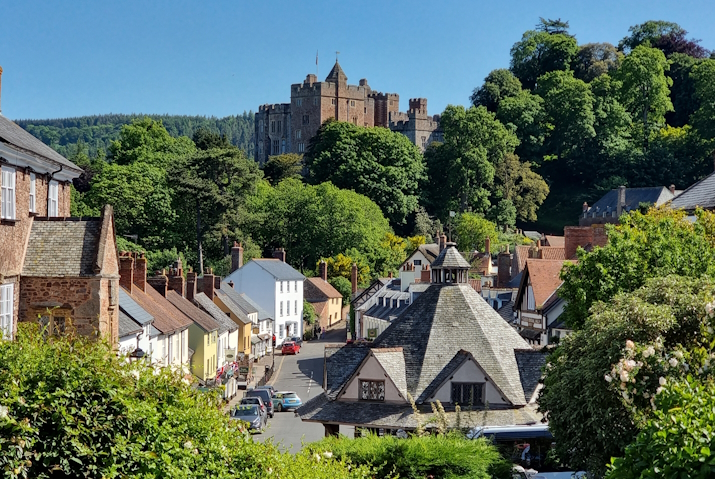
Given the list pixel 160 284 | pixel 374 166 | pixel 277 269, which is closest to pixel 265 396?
pixel 160 284

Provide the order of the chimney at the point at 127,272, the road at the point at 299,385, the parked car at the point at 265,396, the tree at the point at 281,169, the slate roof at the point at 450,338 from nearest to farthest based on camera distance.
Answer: the slate roof at the point at 450,338 < the road at the point at 299,385 < the chimney at the point at 127,272 < the parked car at the point at 265,396 < the tree at the point at 281,169

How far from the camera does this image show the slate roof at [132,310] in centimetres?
3669

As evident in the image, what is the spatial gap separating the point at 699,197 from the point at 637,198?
62.1m

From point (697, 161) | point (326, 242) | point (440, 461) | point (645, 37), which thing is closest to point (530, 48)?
point (645, 37)

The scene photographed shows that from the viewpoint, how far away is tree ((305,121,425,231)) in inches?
4771

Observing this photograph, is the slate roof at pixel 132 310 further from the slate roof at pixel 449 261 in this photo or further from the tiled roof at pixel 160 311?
the slate roof at pixel 449 261

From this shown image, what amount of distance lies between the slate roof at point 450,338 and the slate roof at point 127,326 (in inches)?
348

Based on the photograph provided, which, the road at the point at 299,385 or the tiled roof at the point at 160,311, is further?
the tiled roof at the point at 160,311

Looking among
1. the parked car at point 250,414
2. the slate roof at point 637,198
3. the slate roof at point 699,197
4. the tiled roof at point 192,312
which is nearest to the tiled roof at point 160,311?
the tiled roof at point 192,312

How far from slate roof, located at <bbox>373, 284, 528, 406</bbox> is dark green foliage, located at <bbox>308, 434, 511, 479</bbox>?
38.4ft

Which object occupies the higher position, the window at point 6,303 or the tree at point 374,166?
the tree at point 374,166

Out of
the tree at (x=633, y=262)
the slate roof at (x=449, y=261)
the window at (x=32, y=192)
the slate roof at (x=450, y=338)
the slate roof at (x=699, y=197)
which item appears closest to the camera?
the window at (x=32, y=192)

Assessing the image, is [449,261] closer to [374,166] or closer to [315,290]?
[315,290]

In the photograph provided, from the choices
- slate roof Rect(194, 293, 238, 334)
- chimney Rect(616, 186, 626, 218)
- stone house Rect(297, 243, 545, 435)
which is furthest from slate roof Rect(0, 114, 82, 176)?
chimney Rect(616, 186, 626, 218)
